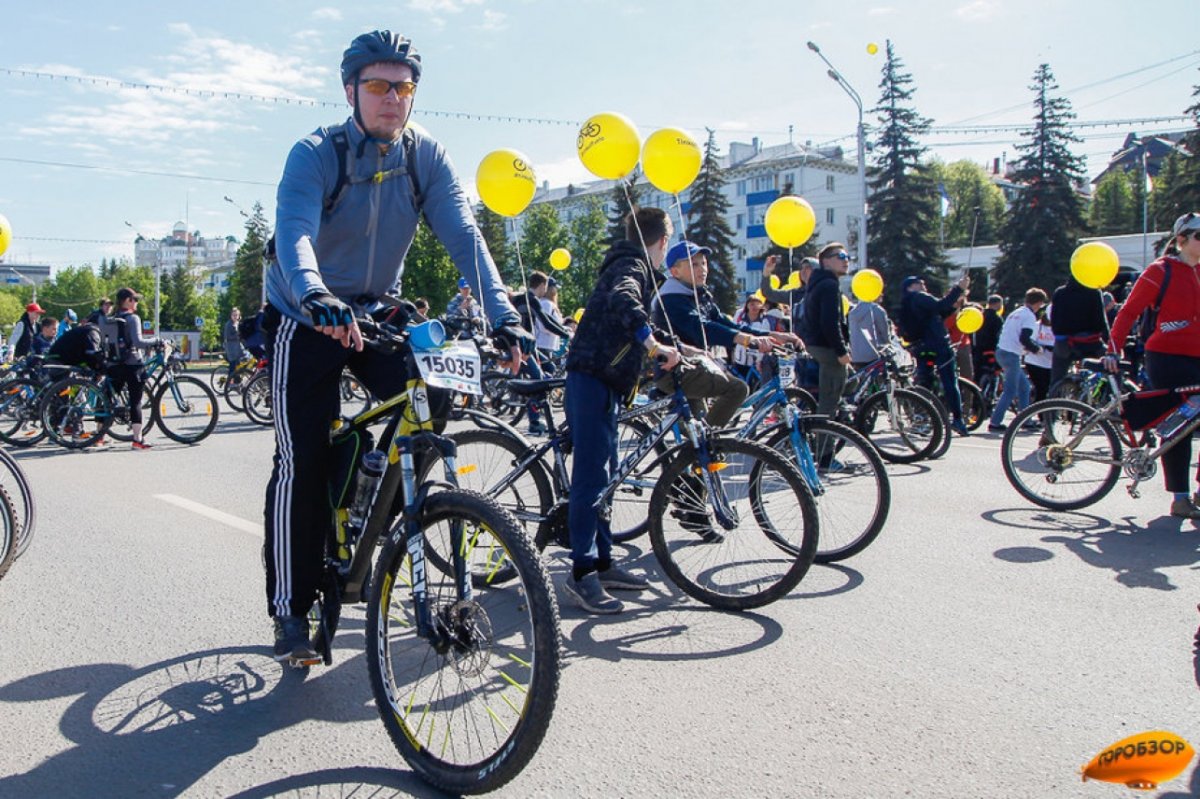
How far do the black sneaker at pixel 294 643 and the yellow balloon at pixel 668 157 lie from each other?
5268 millimetres

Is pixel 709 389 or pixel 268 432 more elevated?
pixel 709 389

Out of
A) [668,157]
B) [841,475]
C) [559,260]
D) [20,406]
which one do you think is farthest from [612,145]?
[559,260]

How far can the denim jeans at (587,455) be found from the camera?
174 inches

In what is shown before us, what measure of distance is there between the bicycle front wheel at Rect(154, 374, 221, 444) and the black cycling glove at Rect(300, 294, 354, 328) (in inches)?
374

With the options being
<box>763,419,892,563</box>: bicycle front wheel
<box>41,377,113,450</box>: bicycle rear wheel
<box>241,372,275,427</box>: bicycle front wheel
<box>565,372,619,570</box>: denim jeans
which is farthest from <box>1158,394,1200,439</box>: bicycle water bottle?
<box>241,372,275,427</box>: bicycle front wheel

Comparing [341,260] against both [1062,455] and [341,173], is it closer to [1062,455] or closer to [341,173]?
[341,173]

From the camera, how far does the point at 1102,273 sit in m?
8.80

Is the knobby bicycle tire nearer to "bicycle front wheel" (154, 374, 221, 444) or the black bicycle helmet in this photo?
the black bicycle helmet

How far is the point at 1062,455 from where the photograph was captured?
6734 mm

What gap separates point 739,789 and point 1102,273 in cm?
779

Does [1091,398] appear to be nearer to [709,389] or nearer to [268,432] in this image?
[709,389]

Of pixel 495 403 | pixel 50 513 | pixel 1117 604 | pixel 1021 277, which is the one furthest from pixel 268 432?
pixel 1021 277

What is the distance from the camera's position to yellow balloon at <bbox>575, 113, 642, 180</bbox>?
746 centimetres

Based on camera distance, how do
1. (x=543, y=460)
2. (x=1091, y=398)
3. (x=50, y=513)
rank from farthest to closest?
(x=1091, y=398) < (x=50, y=513) < (x=543, y=460)
